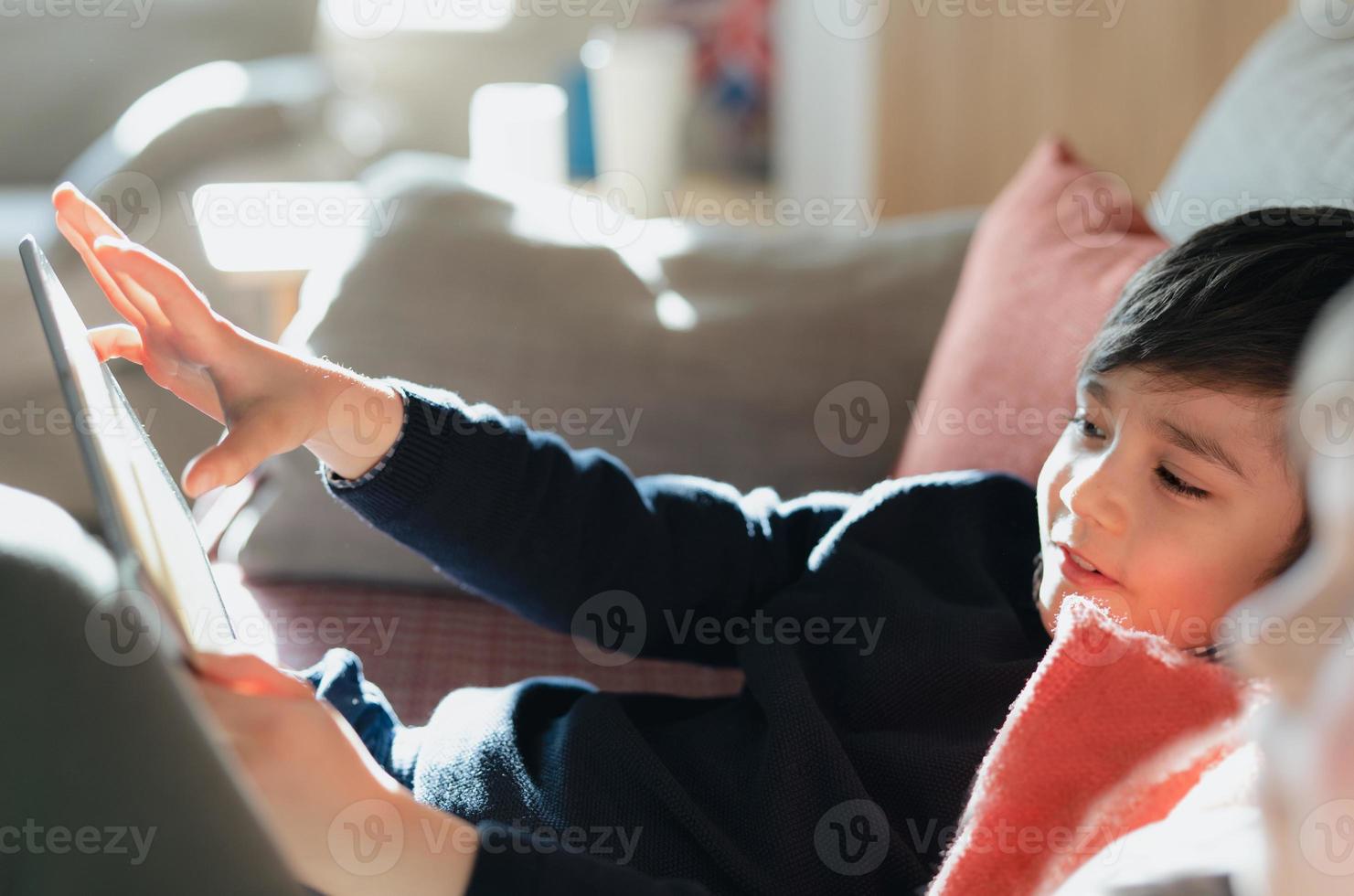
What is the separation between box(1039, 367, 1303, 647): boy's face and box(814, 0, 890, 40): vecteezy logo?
70.5 inches

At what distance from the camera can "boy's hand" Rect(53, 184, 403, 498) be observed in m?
0.67

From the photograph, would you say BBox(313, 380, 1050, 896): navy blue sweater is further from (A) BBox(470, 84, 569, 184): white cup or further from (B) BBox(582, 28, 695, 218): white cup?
(B) BBox(582, 28, 695, 218): white cup

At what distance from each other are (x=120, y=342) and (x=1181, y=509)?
1.90 feet

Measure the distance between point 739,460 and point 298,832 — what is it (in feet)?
2.13

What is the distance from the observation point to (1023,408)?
3.22 ft

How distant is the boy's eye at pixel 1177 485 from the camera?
0.69 m
